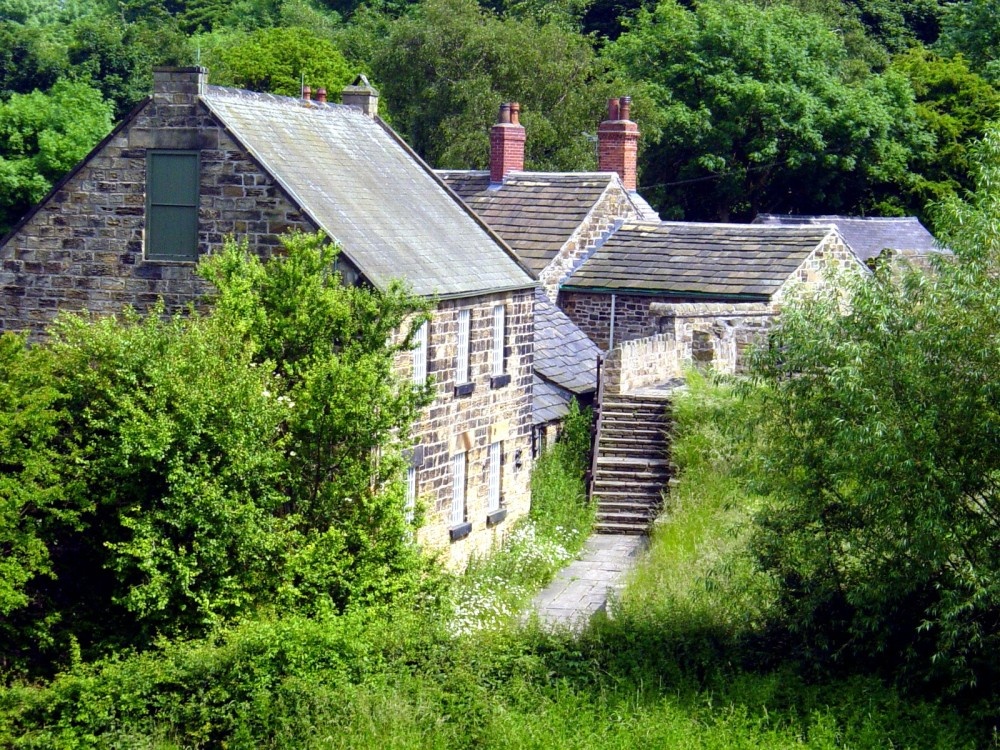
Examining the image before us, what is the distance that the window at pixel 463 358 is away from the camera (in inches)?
878

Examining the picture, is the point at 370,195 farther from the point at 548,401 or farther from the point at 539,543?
the point at 548,401

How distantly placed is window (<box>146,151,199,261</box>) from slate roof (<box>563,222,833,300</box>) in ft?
45.2

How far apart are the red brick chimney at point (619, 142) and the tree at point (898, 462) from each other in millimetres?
19947

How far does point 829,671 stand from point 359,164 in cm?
1141

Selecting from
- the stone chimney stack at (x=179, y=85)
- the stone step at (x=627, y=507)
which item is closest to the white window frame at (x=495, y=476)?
the stone step at (x=627, y=507)

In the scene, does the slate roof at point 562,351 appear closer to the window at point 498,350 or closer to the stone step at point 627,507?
the stone step at point 627,507

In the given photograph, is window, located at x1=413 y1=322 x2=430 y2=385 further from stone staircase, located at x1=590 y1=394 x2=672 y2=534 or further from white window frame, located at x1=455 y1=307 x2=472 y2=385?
stone staircase, located at x1=590 y1=394 x2=672 y2=534

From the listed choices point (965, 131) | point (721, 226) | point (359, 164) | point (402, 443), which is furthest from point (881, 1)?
point (402, 443)

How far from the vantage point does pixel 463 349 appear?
74.0 feet

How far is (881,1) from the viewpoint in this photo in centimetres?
6625

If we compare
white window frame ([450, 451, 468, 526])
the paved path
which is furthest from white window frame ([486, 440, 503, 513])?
the paved path

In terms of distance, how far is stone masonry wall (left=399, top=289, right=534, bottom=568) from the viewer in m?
21.4

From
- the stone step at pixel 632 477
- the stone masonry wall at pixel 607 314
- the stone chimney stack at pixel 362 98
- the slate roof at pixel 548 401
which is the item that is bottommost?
the stone step at pixel 632 477

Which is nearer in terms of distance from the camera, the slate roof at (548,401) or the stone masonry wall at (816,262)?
the slate roof at (548,401)
